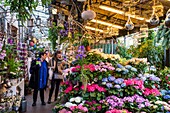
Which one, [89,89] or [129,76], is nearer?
[89,89]

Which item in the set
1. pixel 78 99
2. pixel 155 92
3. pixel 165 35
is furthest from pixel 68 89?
pixel 165 35

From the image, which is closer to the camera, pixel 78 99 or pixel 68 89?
pixel 78 99

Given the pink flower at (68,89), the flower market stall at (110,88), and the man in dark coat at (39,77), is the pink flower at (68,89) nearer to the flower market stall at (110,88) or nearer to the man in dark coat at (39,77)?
the flower market stall at (110,88)

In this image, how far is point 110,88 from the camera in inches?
120

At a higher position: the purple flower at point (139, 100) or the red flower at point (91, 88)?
the red flower at point (91, 88)

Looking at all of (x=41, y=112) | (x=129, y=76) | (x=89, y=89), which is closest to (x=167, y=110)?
(x=129, y=76)

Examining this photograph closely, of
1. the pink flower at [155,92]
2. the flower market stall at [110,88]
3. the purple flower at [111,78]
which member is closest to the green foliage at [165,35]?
the flower market stall at [110,88]

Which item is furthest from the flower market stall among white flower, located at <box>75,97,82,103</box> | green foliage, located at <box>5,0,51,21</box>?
green foliage, located at <box>5,0,51,21</box>

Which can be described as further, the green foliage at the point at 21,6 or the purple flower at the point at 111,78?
the purple flower at the point at 111,78

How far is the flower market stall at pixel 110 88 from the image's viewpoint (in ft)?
9.29

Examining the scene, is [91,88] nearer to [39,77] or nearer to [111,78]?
[111,78]

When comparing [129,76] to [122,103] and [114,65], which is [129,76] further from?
[122,103]

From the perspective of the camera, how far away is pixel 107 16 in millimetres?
10344

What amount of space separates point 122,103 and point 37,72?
358cm
